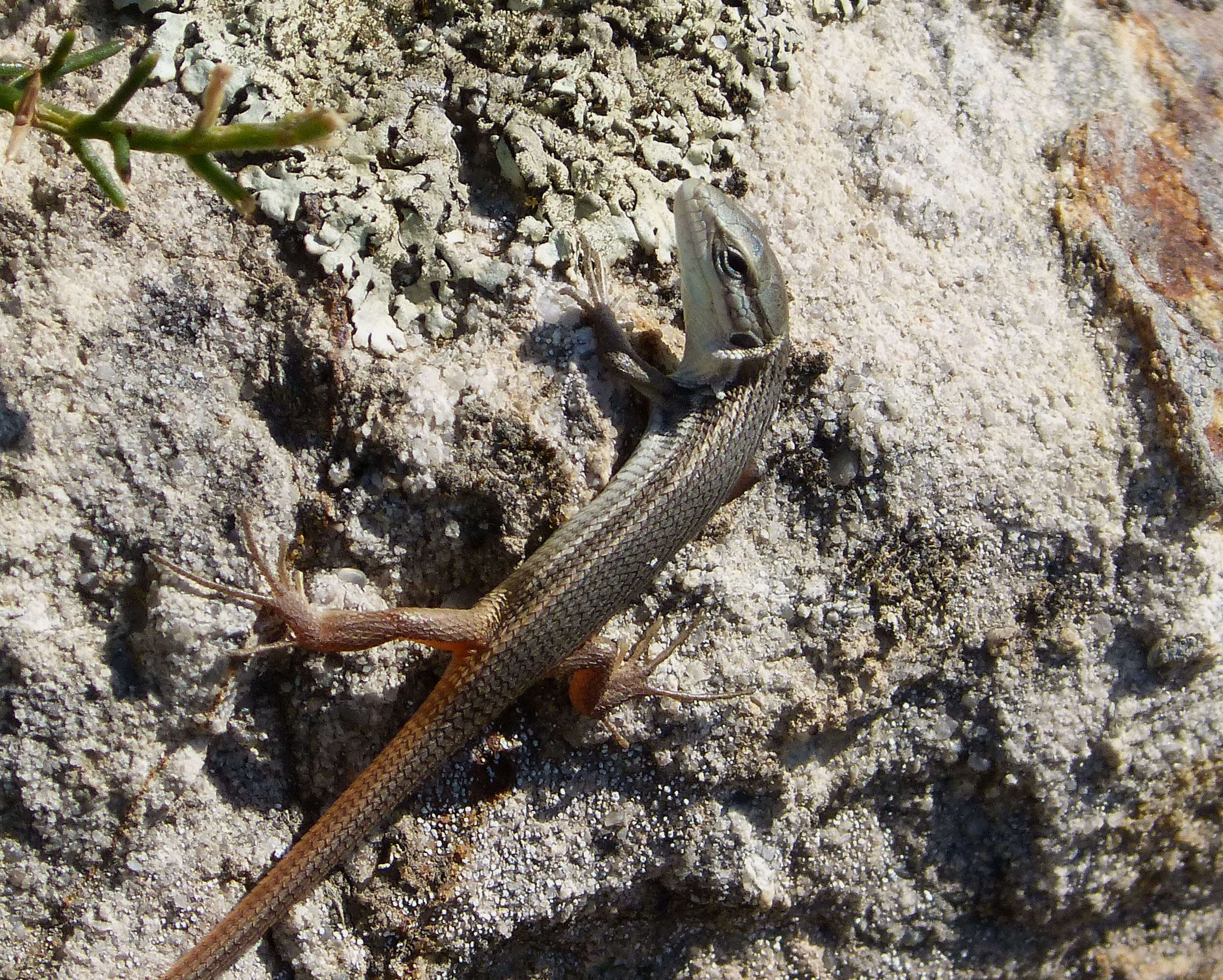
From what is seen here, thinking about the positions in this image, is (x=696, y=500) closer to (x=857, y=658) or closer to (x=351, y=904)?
(x=857, y=658)

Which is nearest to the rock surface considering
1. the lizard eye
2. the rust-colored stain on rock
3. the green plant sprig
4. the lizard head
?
the rust-colored stain on rock

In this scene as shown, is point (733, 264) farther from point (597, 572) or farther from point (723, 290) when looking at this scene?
point (597, 572)

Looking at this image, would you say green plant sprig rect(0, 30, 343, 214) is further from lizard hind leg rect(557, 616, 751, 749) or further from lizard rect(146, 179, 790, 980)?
lizard hind leg rect(557, 616, 751, 749)

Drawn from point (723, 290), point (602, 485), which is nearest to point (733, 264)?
point (723, 290)

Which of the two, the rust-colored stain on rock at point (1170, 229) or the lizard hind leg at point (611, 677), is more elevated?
the rust-colored stain on rock at point (1170, 229)

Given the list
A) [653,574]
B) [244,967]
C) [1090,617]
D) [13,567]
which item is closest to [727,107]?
[653,574]

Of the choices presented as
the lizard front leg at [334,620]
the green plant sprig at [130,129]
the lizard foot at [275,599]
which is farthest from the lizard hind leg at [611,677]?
the green plant sprig at [130,129]

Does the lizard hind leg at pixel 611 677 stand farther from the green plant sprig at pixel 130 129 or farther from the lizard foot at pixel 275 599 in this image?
the green plant sprig at pixel 130 129
